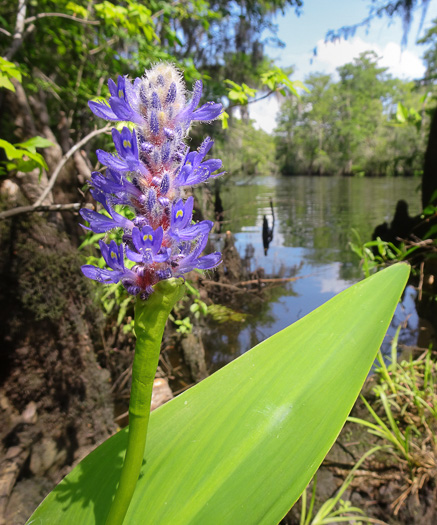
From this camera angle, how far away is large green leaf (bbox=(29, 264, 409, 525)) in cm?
71

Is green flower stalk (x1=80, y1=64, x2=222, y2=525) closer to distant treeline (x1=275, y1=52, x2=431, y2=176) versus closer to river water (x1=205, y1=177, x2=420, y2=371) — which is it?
river water (x1=205, y1=177, x2=420, y2=371)

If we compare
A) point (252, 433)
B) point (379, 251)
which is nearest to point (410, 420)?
point (379, 251)

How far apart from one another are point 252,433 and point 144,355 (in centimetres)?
38

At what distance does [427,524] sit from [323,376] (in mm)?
1784

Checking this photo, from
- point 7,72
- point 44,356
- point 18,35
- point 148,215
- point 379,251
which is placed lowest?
point 44,356

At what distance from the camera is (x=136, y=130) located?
597 mm

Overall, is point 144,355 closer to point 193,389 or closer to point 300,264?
point 193,389

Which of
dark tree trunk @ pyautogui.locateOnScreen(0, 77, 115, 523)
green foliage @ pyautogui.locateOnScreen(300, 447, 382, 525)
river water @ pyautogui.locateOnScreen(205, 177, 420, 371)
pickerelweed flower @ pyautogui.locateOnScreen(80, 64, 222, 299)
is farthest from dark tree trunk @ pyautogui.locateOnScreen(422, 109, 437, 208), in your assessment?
pickerelweed flower @ pyautogui.locateOnScreen(80, 64, 222, 299)

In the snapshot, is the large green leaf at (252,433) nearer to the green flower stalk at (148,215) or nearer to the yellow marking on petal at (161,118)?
the green flower stalk at (148,215)

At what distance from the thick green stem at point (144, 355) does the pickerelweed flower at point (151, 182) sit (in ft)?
0.07

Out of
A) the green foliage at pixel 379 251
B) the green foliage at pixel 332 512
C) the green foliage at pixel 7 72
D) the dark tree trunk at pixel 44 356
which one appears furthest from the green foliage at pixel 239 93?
the green foliage at pixel 332 512

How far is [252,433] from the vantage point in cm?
76

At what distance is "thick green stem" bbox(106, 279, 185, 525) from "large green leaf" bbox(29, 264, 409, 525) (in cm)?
23

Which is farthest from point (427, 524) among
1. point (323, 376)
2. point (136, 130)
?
point (136, 130)
